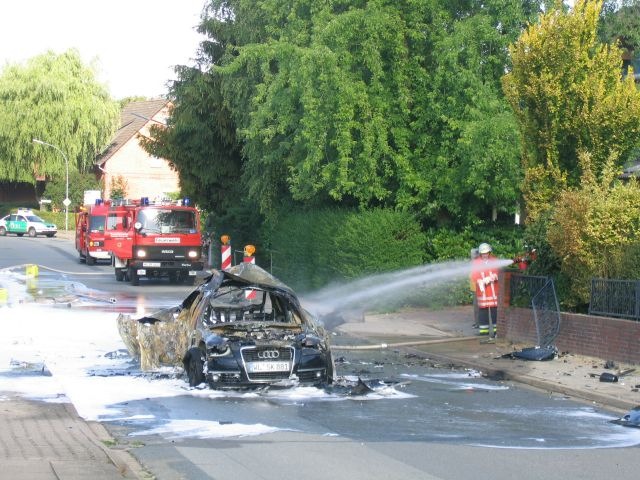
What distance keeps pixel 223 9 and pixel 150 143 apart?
19.3 ft

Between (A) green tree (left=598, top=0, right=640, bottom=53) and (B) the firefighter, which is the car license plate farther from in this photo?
(A) green tree (left=598, top=0, right=640, bottom=53)

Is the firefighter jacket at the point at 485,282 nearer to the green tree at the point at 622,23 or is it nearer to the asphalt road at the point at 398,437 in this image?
the asphalt road at the point at 398,437

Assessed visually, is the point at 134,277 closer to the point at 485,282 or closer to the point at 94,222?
the point at 94,222

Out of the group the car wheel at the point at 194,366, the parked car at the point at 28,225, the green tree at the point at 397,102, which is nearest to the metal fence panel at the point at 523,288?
the green tree at the point at 397,102

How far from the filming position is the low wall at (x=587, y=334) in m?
15.4

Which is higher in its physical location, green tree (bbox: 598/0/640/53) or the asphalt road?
green tree (bbox: 598/0/640/53)

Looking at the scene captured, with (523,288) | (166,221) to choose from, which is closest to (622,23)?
(523,288)

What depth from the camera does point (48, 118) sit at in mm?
77562

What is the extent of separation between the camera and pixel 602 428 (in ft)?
36.4

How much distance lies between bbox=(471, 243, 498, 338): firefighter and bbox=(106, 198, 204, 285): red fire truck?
1636 centimetres

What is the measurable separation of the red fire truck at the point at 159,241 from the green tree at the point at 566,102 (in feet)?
57.1

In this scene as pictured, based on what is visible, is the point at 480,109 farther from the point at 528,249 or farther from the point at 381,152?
the point at 528,249

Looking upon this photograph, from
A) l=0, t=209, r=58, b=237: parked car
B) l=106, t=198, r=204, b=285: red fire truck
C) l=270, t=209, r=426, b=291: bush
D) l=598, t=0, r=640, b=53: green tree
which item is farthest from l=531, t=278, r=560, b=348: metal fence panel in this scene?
l=0, t=209, r=58, b=237: parked car

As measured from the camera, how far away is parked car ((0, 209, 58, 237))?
74.6m
